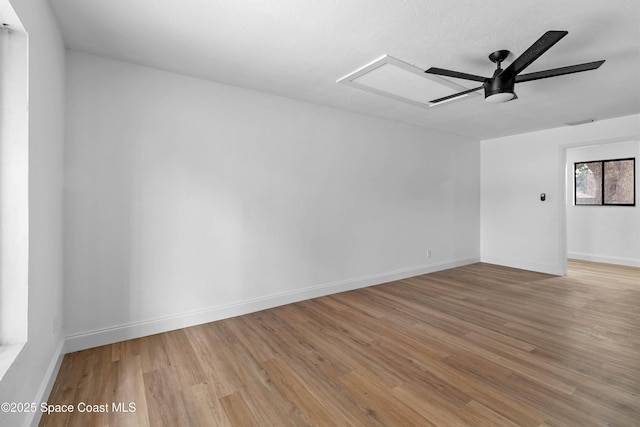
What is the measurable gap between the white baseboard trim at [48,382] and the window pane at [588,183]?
8704 mm

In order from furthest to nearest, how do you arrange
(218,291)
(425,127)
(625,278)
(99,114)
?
(425,127)
(625,278)
(218,291)
(99,114)

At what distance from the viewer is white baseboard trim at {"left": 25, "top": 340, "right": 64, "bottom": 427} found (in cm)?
158

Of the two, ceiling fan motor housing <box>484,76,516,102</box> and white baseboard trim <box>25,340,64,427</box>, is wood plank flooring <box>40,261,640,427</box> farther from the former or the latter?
ceiling fan motor housing <box>484,76,516,102</box>

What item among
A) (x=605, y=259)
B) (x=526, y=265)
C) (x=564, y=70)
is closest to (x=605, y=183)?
(x=605, y=259)

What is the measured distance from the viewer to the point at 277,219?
140 inches

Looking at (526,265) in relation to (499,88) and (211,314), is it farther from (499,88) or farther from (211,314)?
(211,314)

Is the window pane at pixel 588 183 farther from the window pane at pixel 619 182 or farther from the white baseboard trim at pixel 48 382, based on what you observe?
the white baseboard trim at pixel 48 382

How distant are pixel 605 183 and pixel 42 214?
8.66 m

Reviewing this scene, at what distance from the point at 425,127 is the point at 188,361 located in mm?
4830

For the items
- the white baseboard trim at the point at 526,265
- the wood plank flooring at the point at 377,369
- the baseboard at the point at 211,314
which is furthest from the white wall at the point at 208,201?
the white baseboard trim at the point at 526,265

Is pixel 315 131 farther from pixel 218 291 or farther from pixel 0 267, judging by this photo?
pixel 0 267

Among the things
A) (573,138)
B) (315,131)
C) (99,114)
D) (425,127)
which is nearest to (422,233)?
(425,127)

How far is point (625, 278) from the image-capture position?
4.74 meters

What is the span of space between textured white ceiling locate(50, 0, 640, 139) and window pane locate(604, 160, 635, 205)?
343cm
